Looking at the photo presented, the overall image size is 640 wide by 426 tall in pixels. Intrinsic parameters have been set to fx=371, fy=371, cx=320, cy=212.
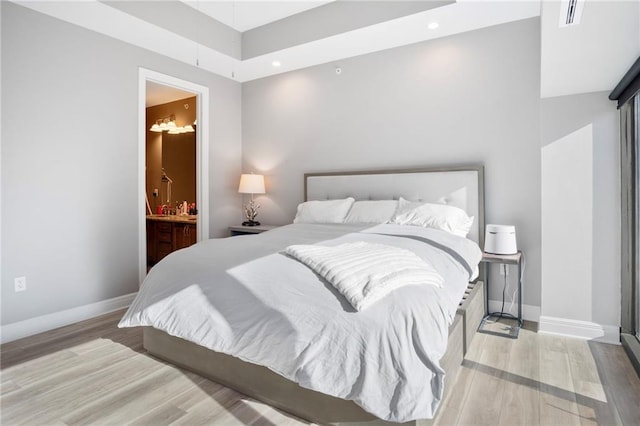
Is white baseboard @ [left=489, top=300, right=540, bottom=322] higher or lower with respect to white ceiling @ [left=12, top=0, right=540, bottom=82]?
lower

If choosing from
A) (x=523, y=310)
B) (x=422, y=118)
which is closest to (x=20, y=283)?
(x=422, y=118)

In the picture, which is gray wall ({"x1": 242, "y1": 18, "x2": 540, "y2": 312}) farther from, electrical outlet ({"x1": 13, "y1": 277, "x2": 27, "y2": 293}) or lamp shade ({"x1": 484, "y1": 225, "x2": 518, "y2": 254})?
electrical outlet ({"x1": 13, "y1": 277, "x2": 27, "y2": 293})

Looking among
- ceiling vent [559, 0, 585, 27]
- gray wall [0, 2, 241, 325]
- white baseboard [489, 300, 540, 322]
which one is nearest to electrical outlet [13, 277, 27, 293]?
gray wall [0, 2, 241, 325]

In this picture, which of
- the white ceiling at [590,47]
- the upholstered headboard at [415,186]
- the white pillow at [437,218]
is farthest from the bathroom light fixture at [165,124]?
the white ceiling at [590,47]

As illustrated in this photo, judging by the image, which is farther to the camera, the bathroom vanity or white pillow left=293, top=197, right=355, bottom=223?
the bathroom vanity

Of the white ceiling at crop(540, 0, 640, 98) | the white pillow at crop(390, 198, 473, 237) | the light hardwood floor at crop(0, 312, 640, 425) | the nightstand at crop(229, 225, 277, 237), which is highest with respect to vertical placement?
the white ceiling at crop(540, 0, 640, 98)

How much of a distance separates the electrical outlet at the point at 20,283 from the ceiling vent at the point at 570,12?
3.94 metres

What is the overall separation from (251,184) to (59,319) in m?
2.30

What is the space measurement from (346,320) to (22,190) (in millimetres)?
2803

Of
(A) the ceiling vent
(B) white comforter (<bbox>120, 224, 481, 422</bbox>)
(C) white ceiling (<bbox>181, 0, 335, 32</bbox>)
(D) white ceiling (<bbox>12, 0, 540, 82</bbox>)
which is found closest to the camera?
(B) white comforter (<bbox>120, 224, 481, 422</bbox>)

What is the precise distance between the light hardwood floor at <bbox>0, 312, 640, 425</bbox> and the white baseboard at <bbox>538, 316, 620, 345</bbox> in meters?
0.08

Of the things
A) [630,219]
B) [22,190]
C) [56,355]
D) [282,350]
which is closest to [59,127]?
[22,190]

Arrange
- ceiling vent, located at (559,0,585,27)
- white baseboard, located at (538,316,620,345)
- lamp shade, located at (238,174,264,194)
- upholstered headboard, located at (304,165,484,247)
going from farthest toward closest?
1. lamp shade, located at (238,174,264,194)
2. upholstered headboard, located at (304,165,484,247)
3. white baseboard, located at (538,316,620,345)
4. ceiling vent, located at (559,0,585,27)

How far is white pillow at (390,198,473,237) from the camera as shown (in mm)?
3002
